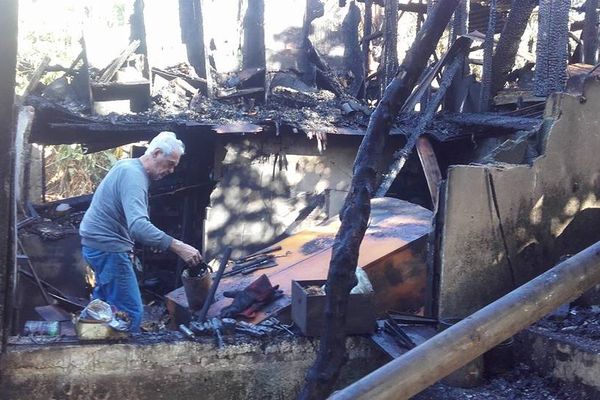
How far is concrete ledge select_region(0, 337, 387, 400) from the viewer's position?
367cm

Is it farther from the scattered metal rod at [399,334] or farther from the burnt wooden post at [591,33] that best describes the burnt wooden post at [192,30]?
the scattered metal rod at [399,334]

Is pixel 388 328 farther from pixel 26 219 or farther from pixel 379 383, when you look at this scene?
pixel 26 219

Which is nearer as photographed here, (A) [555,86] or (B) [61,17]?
(A) [555,86]

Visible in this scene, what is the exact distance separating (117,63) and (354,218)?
25.3 ft

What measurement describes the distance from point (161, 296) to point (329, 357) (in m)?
6.58

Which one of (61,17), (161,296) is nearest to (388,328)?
(161,296)

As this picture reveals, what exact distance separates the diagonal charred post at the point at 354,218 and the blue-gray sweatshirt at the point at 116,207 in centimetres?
208

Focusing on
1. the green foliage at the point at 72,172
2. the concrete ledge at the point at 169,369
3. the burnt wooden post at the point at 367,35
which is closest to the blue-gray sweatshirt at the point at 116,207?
the concrete ledge at the point at 169,369

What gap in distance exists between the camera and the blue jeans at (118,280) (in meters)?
4.76

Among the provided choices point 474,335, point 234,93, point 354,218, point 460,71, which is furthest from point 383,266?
point 234,93

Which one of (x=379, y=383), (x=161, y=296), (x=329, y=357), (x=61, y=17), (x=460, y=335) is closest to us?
(x=379, y=383)

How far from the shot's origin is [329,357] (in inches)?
111

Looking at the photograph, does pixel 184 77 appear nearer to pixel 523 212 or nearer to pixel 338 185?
pixel 338 185

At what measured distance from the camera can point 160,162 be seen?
15.9 ft
